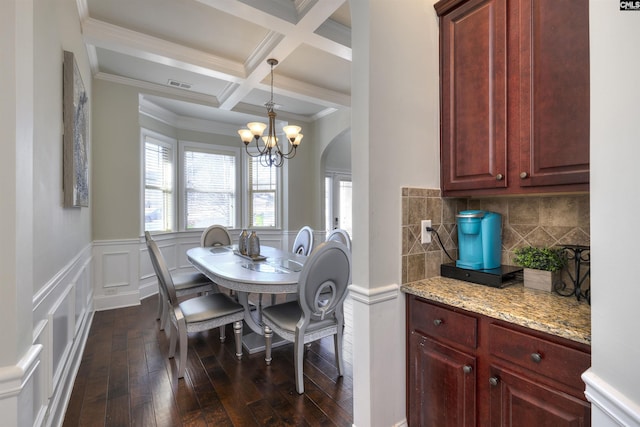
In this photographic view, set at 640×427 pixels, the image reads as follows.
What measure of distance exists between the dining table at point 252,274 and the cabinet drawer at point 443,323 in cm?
94

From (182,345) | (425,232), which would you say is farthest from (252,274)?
(425,232)

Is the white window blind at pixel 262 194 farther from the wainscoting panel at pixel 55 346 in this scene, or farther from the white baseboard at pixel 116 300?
the wainscoting panel at pixel 55 346

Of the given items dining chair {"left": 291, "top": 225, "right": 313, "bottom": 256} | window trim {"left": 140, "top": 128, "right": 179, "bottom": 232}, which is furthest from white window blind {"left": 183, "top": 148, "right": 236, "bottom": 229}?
dining chair {"left": 291, "top": 225, "right": 313, "bottom": 256}

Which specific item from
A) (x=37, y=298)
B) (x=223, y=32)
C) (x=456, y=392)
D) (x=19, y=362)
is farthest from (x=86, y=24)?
(x=456, y=392)

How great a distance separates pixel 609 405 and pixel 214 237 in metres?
4.16

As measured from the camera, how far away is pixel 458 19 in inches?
62.9

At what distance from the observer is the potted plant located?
136 cm

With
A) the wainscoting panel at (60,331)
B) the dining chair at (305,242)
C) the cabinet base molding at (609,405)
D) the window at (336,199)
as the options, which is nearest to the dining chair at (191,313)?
the wainscoting panel at (60,331)

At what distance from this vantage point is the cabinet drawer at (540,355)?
3.16 feet

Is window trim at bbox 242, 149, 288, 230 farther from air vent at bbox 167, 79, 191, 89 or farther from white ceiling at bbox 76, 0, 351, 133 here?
air vent at bbox 167, 79, 191, 89

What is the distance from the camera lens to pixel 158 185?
4.79 metres

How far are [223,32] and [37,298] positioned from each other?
2721 mm

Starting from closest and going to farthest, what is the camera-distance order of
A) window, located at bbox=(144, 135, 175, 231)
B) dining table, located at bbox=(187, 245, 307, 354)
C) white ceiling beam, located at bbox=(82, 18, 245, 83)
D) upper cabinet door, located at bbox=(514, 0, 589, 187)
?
upper cabinet door, located at bbox=(514, 0, 589, 187)
dining table, located at bbox=(187, 245, 307, 354)
white ceiling beam, located at bbox=(82, 18, 245, 83)
window, located at bbox=(144, 135, 175, 231)

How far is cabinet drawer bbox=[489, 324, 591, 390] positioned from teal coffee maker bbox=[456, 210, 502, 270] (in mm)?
468
